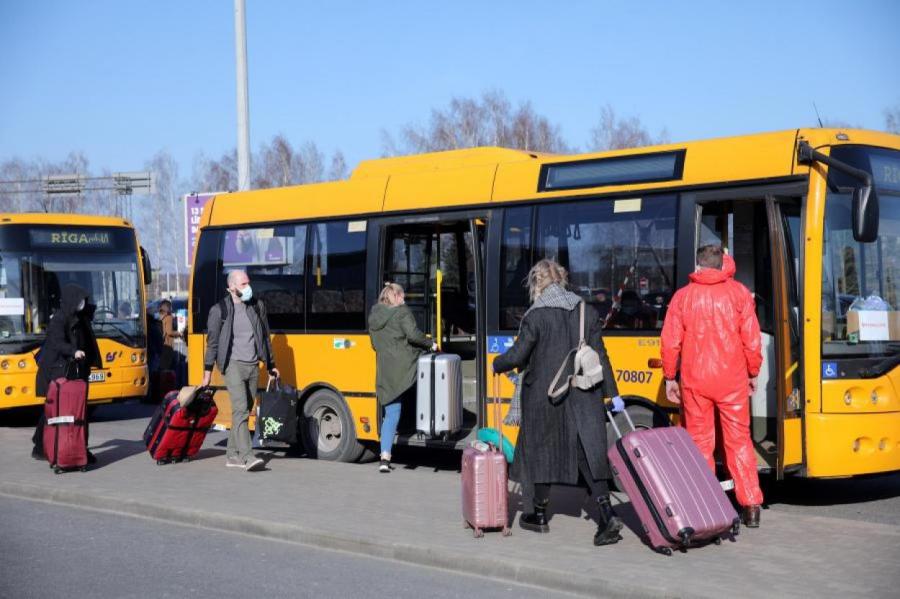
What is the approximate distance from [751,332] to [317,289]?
19.3 ft

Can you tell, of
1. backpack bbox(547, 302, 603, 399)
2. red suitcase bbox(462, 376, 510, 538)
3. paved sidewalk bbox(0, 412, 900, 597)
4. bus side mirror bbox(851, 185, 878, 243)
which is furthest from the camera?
bus side mirror bbox(851, 185, 878, 243)

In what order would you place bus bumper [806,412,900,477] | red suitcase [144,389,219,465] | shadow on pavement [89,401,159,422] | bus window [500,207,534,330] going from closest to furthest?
bus bumper [806,412,900,477]
bus window [500,207,534,330]
red suitcase [144,389,219,465]
shadow on pavement [89,401,159,422]

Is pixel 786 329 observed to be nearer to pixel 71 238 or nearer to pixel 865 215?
pixel 865 215

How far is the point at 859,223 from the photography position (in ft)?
28.5

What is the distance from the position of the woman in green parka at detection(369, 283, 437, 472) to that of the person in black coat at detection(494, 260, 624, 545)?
331 cm

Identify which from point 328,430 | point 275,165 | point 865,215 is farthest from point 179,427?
point 275,165

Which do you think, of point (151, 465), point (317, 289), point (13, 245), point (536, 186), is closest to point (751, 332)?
point (536, 186)

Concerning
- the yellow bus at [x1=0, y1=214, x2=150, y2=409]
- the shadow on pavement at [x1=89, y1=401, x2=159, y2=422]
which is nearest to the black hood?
the yellow bus at [x1=0, y1=214, x2=150, y2=409]

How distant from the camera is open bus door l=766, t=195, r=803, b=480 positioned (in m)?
9.01

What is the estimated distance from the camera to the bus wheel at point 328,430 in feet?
41.3

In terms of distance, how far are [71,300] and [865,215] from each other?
813cm

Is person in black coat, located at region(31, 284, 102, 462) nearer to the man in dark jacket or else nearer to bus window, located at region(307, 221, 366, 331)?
the man in dark jacket

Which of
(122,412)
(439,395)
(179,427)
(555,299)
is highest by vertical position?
(555,299)

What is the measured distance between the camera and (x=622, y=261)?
1023 centimetres
